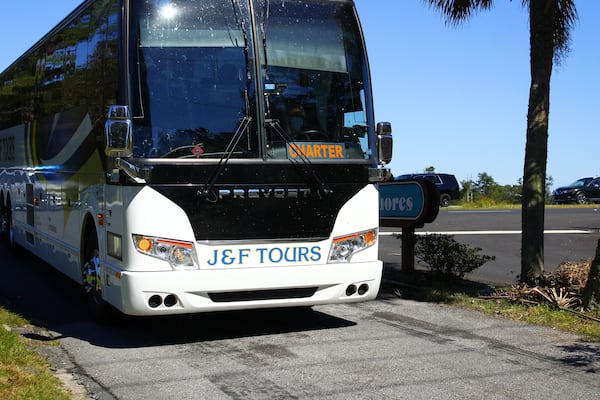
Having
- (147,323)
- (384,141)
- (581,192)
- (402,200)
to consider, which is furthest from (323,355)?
(581,192)

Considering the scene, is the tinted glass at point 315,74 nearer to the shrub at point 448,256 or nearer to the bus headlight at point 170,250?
the bus headlight at point 170,250

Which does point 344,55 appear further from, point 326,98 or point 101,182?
point 101,182

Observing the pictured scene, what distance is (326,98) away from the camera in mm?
7371

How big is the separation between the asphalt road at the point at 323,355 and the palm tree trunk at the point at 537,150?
1.33 m

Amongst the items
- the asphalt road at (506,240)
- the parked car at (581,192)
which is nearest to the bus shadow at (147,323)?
the asphalt road at (506,240)

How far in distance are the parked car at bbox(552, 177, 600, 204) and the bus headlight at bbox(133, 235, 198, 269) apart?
4261 centimetres

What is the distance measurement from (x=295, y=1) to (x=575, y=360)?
425cm

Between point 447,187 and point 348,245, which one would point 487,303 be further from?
point 447,187

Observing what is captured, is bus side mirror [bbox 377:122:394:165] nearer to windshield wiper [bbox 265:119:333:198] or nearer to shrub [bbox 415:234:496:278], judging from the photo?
windshield wiper [bbox 265:119:333:198]

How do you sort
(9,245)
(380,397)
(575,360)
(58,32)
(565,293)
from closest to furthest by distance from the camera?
1. (380,397)
2. (575,360)
3. (565,293)
4. (58,32)
5. (9,245)

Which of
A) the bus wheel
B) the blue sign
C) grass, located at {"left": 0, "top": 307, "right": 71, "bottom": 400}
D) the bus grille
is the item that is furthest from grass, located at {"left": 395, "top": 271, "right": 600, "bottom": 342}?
grass, located at {"left": 0, "top": 307, "right": 71, "bottom": 400}

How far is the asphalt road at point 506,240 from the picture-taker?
1320 cm

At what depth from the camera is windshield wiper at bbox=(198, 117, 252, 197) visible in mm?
6781

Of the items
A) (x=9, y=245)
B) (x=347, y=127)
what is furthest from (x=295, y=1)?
(x=9, y=245)
